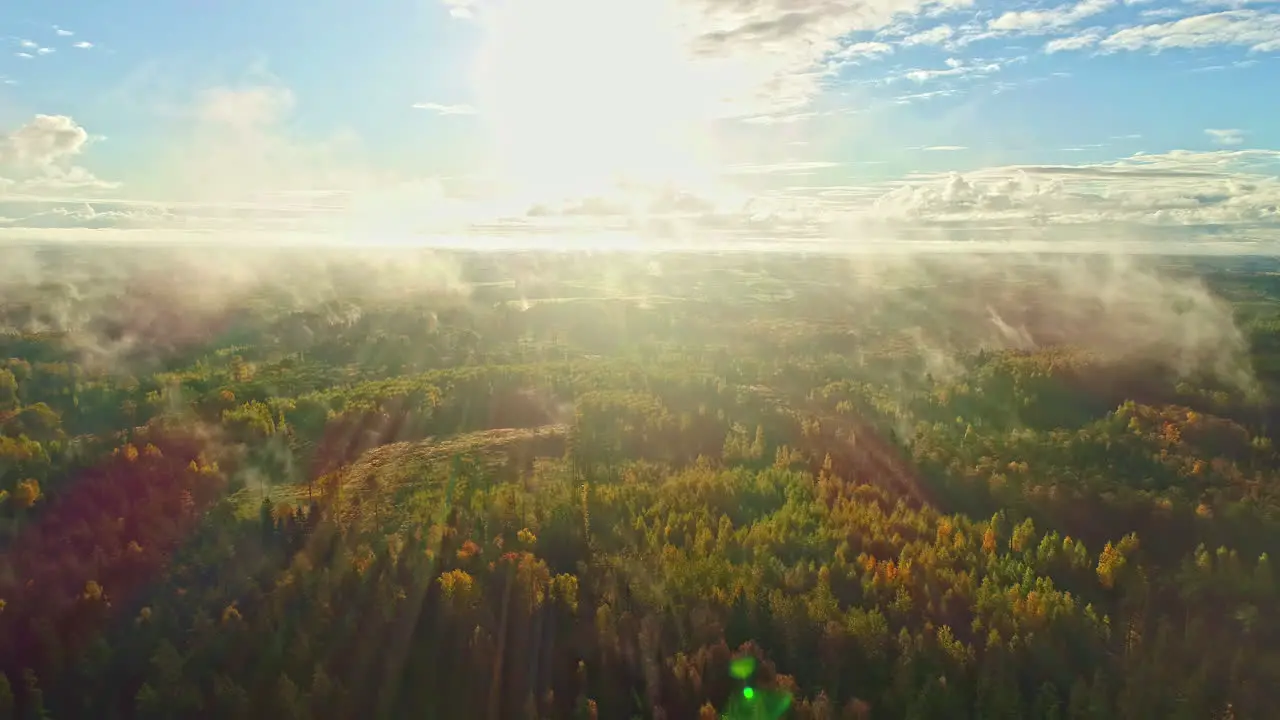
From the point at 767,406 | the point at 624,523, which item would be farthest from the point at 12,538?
the point at 767,406

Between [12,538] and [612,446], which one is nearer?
[12,538]

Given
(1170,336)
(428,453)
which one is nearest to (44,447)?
(428,453)

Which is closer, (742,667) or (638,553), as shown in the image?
(742,667)

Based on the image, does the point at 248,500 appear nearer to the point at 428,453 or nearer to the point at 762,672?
the point at 428,453

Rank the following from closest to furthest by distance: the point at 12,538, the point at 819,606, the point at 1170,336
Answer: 1. the point at 819,606
2. the point at 12,538
3. the point at 1170,336

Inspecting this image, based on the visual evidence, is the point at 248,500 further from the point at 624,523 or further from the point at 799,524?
the point at 799,524

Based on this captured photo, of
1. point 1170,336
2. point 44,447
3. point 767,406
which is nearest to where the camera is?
point 44,447
